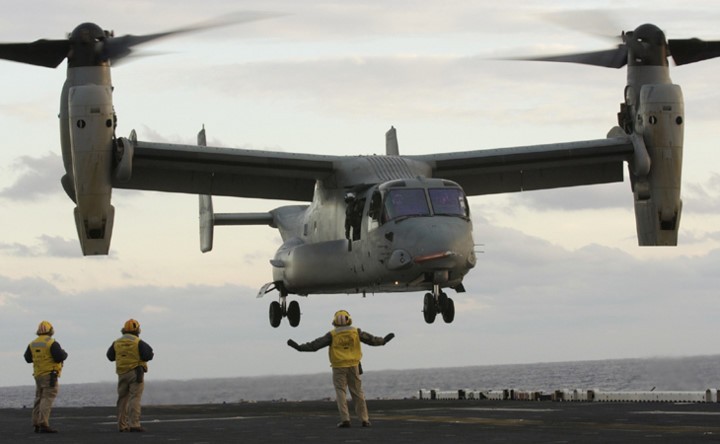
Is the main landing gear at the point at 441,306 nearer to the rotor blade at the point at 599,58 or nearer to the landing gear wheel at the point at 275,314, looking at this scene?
the rotor blade at the point at 599,58

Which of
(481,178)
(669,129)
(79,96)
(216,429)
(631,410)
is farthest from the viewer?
(481,178)

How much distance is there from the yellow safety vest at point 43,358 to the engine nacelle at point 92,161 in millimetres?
9315

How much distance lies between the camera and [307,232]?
32.7 meters

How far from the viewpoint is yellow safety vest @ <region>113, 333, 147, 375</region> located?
1823cm

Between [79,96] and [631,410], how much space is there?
46.3 feet

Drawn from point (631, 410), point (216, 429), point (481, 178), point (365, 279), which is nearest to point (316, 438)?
point (216, 429)

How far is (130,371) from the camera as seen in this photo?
18234mm

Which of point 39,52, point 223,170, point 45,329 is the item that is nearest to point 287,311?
point 223,170

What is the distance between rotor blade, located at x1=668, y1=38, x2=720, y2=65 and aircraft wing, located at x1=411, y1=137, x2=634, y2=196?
101 inches

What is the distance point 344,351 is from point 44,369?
190 inches

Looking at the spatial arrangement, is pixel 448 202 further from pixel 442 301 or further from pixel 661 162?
pixel 661 162

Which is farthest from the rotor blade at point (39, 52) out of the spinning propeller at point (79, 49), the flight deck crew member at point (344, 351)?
the flight deck crew member at point (344, 351)

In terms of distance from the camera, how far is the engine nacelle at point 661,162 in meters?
29.9

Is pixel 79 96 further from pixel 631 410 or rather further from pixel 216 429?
pixel 631 410
